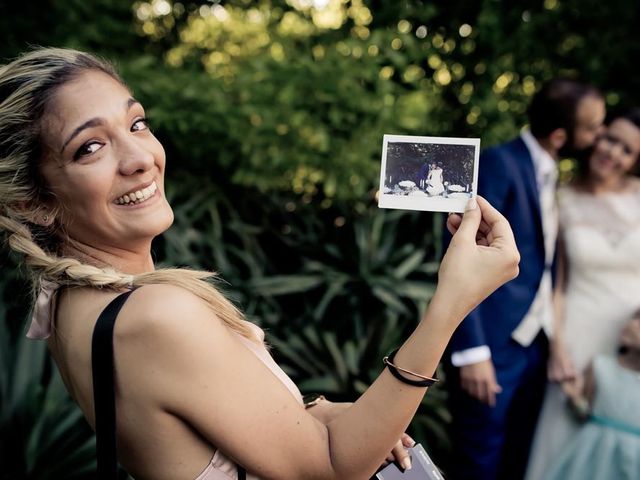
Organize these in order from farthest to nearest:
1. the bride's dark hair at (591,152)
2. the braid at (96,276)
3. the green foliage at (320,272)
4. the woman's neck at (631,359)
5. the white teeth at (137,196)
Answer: the green foliage at (320,272) < the bride's dark hair at (591,152) < the woman's neck at (631,359) < the white teeth at (137,196) < the braid at (96,276)

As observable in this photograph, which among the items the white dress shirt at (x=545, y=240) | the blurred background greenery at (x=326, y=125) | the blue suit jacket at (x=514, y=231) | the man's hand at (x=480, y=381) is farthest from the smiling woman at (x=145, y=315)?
the blurred background greenery at (x=326, y=125)

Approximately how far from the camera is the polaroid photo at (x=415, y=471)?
4.88 ft

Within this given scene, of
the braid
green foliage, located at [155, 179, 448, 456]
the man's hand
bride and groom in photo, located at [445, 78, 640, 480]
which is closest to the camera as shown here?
the braid

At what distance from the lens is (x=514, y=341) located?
10.9 ft

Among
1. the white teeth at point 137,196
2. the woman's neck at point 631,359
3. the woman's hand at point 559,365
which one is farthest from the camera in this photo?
the woman's hand at point 559,365

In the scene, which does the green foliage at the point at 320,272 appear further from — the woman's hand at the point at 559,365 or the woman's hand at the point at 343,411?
the woman's hand at the point at 343,411

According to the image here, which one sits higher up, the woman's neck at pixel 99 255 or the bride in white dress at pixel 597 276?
the woman's neck at pixel 99 255

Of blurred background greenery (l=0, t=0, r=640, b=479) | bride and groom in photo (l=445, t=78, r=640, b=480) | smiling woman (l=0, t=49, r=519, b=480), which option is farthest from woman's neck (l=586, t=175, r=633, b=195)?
smiling woman (l=0, t=49, r=519, b=480)

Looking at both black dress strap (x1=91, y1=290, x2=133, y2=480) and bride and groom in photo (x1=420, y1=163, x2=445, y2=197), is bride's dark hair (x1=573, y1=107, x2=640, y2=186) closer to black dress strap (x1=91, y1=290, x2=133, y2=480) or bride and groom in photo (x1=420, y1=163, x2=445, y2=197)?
bride and groom in photo (x1=420, y1=163, x2=445, y2=197)

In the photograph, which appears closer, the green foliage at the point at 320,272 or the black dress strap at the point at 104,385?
the black dress strap at the point at 104,385

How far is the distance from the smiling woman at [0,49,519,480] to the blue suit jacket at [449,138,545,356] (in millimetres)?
1783

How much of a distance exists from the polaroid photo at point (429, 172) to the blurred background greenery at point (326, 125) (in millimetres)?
2283

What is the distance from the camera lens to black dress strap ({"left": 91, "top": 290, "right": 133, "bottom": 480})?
125 centimetres

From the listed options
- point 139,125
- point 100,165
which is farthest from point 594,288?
point 100,165
